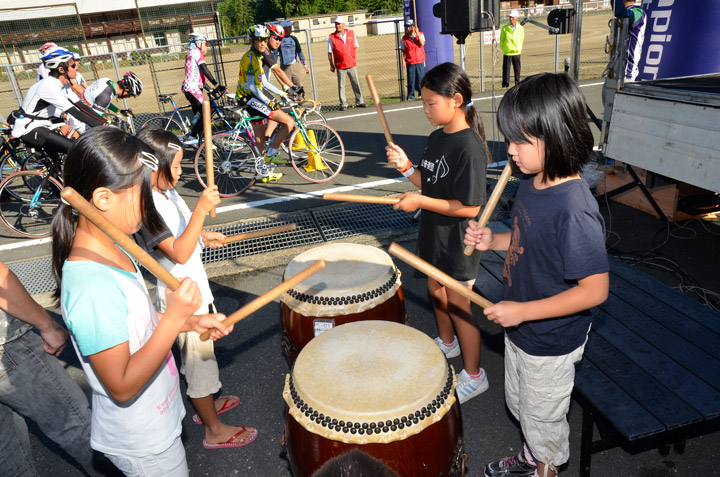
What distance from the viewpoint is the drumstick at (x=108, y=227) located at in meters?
1.28

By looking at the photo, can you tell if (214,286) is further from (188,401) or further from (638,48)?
(638,48)

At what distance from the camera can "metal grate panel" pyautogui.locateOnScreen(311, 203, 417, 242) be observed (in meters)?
5.25

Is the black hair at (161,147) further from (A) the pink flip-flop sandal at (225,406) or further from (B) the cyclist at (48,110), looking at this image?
(B) the cyclist at (48,110)

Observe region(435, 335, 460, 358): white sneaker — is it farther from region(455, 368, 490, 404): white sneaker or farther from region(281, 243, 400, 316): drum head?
region(281, 243, 400, 316): drum head

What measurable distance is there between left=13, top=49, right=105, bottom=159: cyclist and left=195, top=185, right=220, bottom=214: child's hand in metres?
4.65

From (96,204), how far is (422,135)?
25.1 ft

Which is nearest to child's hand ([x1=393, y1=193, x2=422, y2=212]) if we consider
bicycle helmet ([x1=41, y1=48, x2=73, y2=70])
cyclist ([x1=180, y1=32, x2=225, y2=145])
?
bicycle helmet ([x1=41, y1=48, x2=73, y2=70])

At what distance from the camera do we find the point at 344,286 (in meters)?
2.50

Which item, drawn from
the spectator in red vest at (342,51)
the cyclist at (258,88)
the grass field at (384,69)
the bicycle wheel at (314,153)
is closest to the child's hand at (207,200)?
the bicycle wheel at (314,153)

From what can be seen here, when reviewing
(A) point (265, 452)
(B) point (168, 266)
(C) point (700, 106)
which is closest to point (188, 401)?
(A) point (265, 452)

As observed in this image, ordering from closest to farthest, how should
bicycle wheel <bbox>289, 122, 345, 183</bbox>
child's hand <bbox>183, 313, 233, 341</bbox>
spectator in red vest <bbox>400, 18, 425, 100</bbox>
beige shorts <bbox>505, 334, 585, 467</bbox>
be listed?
1. child's hand <bbox>183, 313, 233, 341</bbox>
2. beige shorts <bbox>505, 334, 585, 467</bbox>
3. bicycle wheel <bbox>289, 122, 345, 183</bbox>
4. spectator in red vest <bbox>400, 18, 425, 100</bbox>

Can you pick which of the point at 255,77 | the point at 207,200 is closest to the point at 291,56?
the point at 255,77

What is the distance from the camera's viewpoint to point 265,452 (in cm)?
278

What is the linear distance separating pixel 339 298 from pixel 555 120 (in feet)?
4.21
